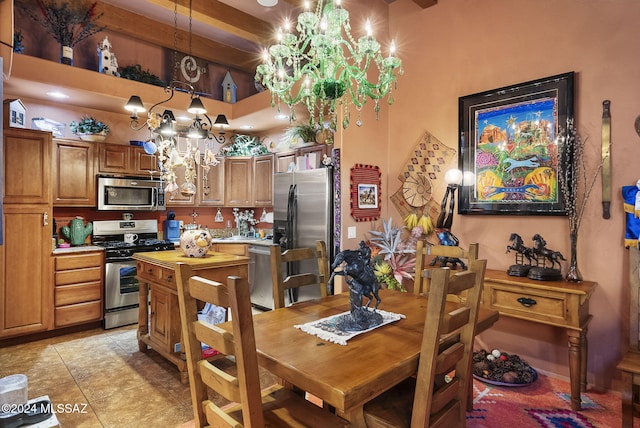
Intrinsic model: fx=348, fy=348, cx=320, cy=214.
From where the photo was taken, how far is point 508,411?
233cm

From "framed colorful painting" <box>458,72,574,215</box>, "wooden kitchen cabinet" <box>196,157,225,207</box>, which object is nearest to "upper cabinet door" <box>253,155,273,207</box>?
"wooden kitchen cabinet" <box>196,157,225,207</box>

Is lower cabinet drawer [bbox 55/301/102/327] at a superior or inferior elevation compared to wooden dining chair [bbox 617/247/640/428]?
inferior

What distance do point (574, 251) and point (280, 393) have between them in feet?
7.70

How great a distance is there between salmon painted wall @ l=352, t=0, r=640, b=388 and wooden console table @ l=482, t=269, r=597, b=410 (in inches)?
8.6

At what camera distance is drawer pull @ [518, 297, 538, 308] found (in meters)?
2.49

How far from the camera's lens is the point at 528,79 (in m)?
2.93

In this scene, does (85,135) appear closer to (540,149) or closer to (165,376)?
(165,376)

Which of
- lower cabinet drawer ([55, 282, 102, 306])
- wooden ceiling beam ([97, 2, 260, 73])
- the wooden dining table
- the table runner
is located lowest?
lower cabinet drawer ([55, 282, 102, 306])

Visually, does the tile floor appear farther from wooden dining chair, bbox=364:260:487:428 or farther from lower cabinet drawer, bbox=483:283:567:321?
lower cabinet drawer, bbox=483:283:567:321

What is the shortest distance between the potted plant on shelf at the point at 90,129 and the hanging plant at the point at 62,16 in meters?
0.83

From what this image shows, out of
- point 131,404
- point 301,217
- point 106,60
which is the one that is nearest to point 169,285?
point 131,404

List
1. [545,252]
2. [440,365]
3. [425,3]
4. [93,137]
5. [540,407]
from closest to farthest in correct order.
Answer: [440,365] → [540,407] → [545,252] → [425,3] → [93,137]

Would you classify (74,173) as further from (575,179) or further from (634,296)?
(634,296)

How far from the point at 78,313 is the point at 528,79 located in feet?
16.6
